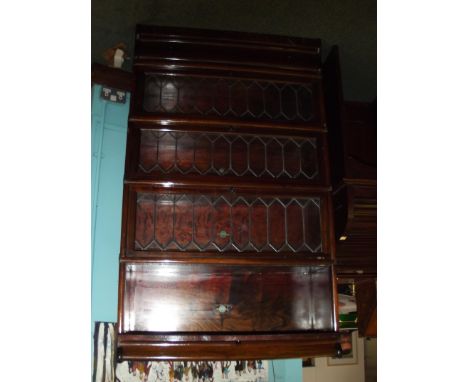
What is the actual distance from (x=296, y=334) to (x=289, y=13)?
133 centimetres

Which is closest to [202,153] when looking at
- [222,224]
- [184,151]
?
[184,151]

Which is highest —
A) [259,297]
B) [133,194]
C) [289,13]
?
[289,13]

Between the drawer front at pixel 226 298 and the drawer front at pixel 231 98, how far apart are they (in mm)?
613

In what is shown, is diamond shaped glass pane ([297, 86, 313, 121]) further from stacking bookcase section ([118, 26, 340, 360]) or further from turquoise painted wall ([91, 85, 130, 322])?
turquoise painted wall ([91, 85, 130, 322])

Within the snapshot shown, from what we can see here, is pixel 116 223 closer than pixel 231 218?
No

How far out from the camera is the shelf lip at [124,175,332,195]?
5.11 ft

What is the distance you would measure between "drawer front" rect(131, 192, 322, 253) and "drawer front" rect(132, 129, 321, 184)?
0.10 meters

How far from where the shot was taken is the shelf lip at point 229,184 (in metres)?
1.56

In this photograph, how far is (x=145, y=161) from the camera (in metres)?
1.65

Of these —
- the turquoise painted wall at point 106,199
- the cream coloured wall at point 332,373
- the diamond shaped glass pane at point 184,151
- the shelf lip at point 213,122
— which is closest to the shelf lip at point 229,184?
the diamond shaped glass pane at point 184,151

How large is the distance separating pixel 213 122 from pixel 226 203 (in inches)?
12.7
